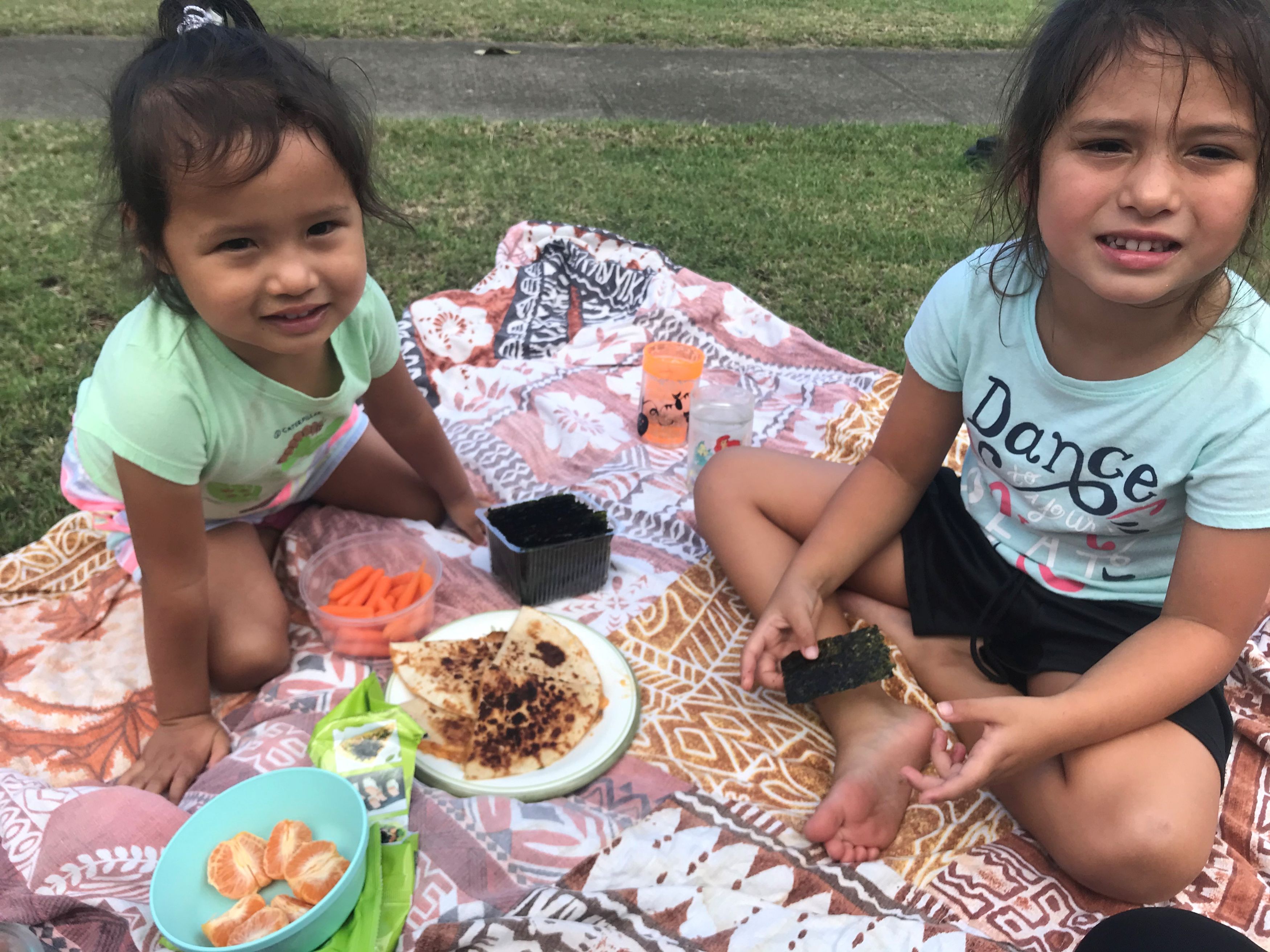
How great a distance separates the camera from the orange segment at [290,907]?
1326mm

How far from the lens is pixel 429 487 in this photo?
2533 millimetres

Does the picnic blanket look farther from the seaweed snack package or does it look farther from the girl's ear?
the girl's ear

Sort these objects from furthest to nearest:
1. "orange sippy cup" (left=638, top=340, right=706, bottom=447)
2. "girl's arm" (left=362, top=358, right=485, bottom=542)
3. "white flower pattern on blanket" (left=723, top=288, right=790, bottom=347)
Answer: "white flower pattern on blanket" (left=723, top=288, right=790, bottom=347)
"orange sippy cup" (left=638, top=340, right=706, bottom=447)
"girl's arm" (left=362, top=358, right=485, bottom=542)

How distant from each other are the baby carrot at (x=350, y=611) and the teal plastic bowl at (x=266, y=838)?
0.48 metres

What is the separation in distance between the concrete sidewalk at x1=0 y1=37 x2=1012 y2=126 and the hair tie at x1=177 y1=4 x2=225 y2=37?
14.1ft

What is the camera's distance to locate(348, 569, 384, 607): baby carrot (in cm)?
206

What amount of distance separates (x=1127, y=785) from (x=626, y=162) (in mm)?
4331

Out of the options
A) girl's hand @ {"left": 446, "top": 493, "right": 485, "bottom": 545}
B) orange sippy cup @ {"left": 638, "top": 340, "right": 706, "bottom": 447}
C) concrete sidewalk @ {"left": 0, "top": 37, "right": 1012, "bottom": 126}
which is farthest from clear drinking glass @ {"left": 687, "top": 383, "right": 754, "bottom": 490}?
concrete sidewalk @ {"left": 0, "top": 37, "right": 1012, "bottom": 126}

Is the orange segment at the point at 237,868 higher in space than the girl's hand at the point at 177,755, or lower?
higher

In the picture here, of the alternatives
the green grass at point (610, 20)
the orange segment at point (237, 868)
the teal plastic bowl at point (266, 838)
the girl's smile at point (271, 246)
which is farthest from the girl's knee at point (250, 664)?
the green grass at point (610, 20)

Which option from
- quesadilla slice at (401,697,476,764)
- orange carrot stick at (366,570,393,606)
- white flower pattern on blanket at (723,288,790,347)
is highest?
white flower pattern on blanket at (723,288,790,347)

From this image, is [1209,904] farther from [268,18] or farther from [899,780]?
[268,18]

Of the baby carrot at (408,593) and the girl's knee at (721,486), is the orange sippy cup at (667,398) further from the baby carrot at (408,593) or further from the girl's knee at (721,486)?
the baby carrot at (408,593)

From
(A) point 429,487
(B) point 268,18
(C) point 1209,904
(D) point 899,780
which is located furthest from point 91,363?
(B) point 268,18
